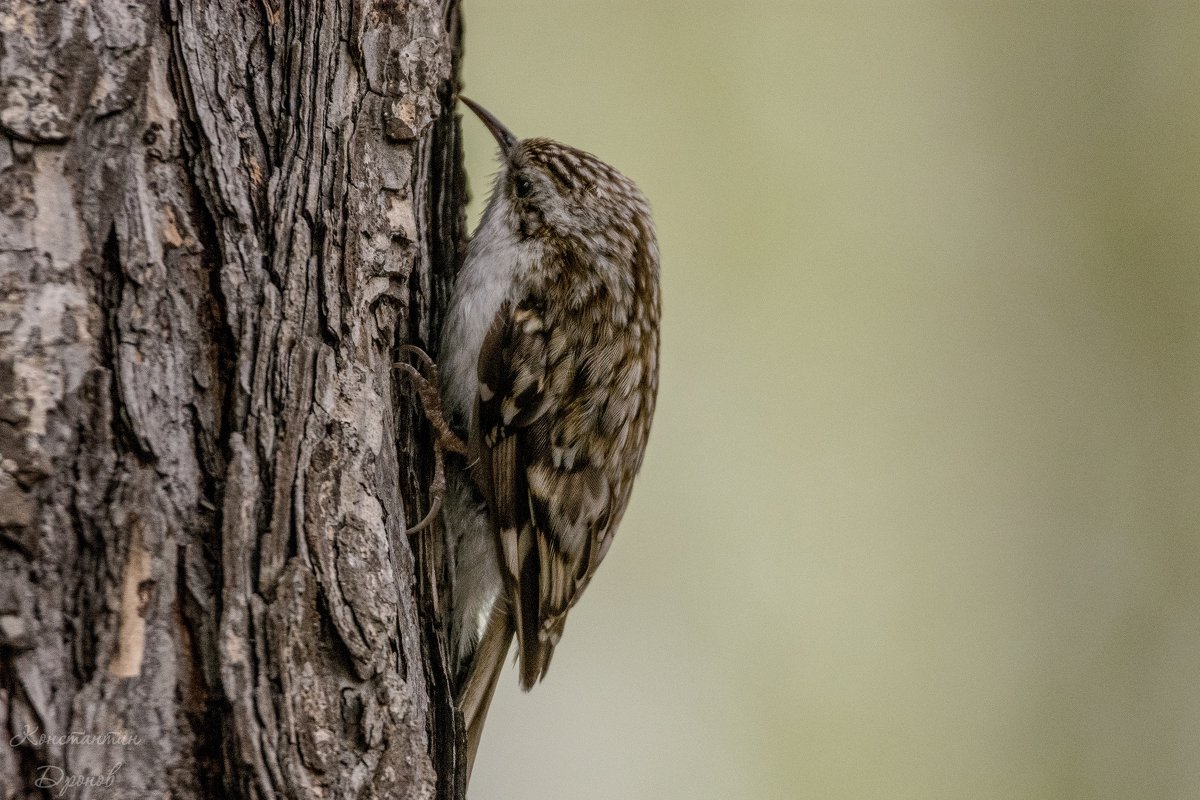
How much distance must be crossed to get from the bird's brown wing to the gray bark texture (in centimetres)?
36

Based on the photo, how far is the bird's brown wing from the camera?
6.65 ft

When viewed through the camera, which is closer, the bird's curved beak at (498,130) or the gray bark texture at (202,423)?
the gray bark texture at (202,423)

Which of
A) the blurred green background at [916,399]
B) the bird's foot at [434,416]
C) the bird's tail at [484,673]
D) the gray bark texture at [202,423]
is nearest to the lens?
the gray bark texture at [202,423]

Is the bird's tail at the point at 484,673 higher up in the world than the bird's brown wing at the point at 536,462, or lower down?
lower down

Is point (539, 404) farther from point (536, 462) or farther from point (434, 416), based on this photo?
point (434, 416)

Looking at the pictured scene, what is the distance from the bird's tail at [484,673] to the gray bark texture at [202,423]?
0.33 metres

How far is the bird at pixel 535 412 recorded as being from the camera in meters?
1.99

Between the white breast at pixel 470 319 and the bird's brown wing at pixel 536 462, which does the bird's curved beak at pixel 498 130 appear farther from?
the bird's brown wing at pixel 536 462

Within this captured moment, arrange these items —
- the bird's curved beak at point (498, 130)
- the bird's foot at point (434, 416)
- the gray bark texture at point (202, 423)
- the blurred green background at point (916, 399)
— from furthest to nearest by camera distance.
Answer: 1. the blurred green background at point (916, 399)
2. the bird's curved beak at point (498, 130)
3. the bird's foot at point (434, 416)
4. the gray bark texture at point (202, 423)

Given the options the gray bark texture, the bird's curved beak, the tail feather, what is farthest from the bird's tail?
the bird's curved beak

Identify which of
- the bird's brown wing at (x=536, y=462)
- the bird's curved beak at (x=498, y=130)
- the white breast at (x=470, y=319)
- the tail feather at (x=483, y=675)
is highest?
the bird's curved beak at (x=498, y=130)

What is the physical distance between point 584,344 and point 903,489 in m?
2.03

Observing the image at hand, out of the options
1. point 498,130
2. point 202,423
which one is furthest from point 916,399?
point 202,423

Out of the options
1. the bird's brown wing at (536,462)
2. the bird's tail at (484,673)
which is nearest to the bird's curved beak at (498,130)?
the bird's brown wing at (536,462)
